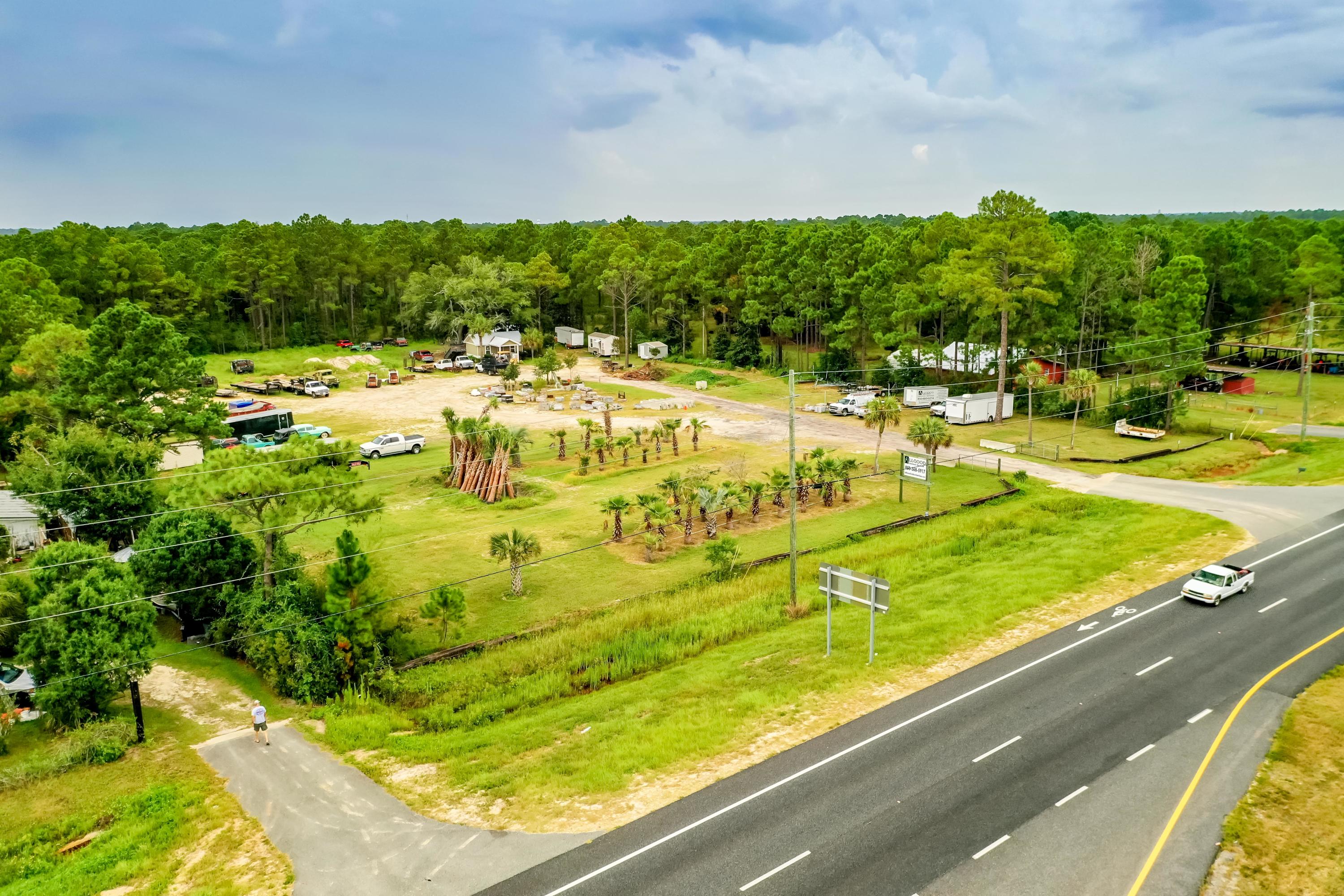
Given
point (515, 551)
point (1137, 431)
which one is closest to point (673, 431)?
point (515, 551)

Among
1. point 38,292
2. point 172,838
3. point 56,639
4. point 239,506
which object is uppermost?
point 38,292

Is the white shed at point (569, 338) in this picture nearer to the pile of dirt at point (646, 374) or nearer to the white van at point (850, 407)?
the pile of dirt at point (646, 374)

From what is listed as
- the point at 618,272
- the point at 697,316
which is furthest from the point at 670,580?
the point at 697,316

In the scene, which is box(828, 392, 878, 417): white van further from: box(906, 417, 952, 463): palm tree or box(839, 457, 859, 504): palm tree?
box(906, 417, 952, 463): palm tree

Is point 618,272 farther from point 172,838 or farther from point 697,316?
point 172,838

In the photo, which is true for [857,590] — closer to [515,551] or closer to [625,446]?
[515,551]

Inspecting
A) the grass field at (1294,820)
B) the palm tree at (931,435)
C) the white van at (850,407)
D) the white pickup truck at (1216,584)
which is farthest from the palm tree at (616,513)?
the white van at (850,407)
